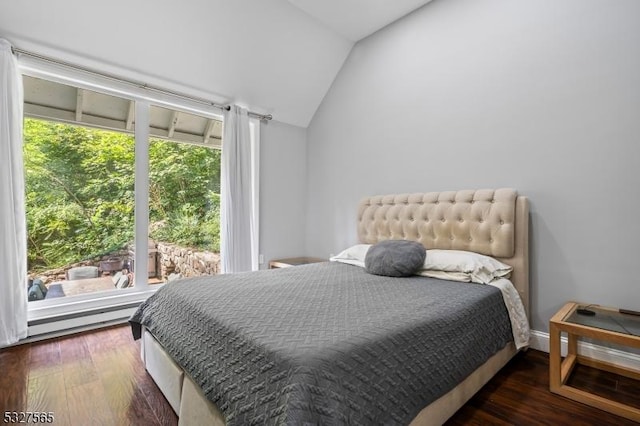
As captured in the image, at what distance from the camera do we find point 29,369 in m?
1.98

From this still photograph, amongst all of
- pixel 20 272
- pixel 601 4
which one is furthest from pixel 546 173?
pixel 20 272

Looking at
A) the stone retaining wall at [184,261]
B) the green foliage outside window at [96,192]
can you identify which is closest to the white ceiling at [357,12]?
the green foliage outside window at [96,192]

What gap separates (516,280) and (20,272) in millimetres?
3731

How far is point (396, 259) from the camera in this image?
2.29m

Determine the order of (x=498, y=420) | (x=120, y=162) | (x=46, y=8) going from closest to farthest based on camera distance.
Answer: (x=498, y=420) → (x=46, y=8) → (x=120, y=162)

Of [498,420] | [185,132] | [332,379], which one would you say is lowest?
[498,420]

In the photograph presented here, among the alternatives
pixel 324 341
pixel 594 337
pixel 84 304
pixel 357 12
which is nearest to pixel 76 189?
pixel 84 304

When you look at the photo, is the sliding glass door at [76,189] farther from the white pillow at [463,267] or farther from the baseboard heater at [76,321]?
the white pillow at [463,267]

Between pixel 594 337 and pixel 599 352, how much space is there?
661mm

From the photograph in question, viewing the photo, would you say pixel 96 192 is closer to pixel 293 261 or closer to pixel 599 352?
pixel 293 261

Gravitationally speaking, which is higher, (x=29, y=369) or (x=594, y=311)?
(x=594, y=311)

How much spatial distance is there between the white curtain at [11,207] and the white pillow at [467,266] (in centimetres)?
304

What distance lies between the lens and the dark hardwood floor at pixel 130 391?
1518 millimetres

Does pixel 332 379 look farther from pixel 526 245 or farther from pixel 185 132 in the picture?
pixel 185 132
